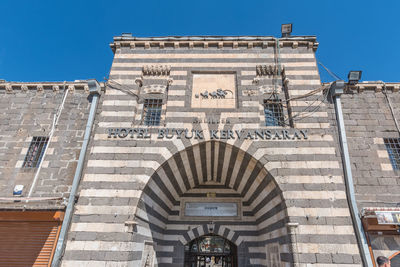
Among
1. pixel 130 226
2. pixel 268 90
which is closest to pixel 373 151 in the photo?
pixel 268 90

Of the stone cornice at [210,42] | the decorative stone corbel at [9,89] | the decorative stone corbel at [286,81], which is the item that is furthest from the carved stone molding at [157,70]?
the decorative stone corbel at [9,89]

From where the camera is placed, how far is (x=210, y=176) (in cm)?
886

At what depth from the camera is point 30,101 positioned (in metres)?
8.54

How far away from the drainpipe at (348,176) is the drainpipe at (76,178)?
8.00m

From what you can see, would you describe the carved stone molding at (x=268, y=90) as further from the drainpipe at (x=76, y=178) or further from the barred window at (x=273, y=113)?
the drainpipe at (x=76, y=178)

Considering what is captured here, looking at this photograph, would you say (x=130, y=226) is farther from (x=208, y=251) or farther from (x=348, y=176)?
(x=348, y=176)

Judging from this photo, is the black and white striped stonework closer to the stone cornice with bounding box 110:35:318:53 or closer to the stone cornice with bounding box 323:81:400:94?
the stone cornice with bounding box 110:35:318:53

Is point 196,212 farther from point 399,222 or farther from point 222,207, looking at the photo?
point 399,222

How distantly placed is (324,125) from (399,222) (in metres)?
3.14

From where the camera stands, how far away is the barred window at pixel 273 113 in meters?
7.49

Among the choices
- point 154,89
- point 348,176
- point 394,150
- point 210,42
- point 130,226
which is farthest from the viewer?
point 210,42

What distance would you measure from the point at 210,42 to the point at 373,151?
22.6ft

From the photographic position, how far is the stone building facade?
5.96 meters

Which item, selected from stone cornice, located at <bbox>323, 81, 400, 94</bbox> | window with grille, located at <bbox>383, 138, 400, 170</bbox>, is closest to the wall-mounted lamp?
stone cornice, located at <bbox>323, 81, 400, 94</bbox>
